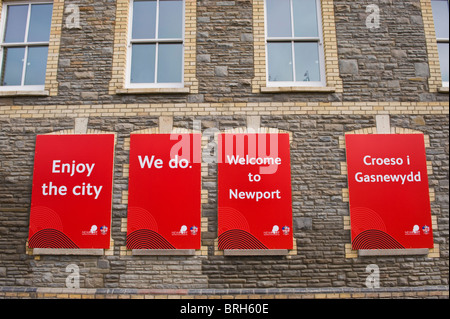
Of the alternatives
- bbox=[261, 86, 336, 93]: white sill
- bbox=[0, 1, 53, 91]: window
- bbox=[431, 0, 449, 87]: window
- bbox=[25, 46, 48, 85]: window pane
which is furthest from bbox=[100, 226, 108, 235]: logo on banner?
bbox=[431, 0, 449, 87]: window

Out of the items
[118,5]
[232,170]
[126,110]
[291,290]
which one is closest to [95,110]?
[126,110]

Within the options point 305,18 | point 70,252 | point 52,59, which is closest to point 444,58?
point 305,18

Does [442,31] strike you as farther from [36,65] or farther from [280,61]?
[36,65]

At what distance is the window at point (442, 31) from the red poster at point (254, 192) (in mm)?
3618

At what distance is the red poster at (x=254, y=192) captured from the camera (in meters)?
5.55

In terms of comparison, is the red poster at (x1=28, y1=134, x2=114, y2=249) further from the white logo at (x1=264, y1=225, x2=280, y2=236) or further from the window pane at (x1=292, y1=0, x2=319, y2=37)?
the window pane at (x1=292, y1=0, x2=319, y2=37)

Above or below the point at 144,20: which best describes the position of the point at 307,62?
below

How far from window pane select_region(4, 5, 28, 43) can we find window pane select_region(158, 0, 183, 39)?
2917mm

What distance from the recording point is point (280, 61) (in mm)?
6395

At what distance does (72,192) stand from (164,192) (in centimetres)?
170

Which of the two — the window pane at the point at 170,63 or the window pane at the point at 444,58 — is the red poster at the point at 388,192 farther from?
the window pane at the point at 170,63

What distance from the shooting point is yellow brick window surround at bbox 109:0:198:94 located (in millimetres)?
6070
